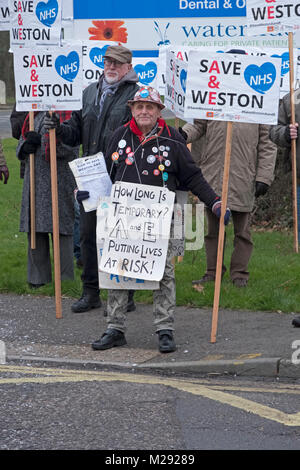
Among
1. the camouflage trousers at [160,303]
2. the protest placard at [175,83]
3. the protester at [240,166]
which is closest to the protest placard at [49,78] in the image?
the protest placard at [175,83]

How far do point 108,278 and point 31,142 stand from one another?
2352mm

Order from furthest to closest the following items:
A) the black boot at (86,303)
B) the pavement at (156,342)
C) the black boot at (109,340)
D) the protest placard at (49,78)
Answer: the black boot at (86,303), the protest placard at (49,78), the black boot at (109,340), the pavement at (156,342)

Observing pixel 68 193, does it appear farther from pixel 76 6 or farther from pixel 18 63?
pixel 76 6

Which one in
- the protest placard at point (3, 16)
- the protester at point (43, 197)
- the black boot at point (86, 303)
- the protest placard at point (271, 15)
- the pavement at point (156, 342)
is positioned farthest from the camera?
the protest placard at point (3, 16)

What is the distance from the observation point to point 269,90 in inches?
299

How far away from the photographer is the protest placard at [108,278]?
7.35 m

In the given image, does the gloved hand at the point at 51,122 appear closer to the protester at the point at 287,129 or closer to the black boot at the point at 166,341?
the protester at the point at 287,129

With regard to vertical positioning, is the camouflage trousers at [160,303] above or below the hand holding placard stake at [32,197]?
below

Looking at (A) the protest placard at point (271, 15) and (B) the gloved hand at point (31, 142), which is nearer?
(B) the gloved hand at point (31, 142)

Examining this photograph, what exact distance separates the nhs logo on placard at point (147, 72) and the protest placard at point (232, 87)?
546cm

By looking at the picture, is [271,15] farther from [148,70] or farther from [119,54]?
[119,54]

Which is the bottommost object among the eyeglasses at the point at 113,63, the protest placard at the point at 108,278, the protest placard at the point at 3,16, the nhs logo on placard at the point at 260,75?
the protest placard at the point at 108,278

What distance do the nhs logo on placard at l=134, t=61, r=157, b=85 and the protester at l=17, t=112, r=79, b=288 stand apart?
363 centimetres

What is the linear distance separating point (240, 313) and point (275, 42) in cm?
678
